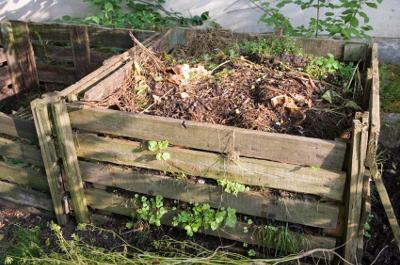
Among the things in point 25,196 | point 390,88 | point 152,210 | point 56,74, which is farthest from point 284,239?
point 56,74

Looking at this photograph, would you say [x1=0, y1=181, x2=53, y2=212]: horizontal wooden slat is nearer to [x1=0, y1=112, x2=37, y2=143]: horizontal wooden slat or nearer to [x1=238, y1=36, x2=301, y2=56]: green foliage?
[x1=0, y1=112, x2=37, y2=143]: horizontal wooden slat

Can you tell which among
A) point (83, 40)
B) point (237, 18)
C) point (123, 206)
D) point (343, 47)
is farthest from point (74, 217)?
point (237, 18)

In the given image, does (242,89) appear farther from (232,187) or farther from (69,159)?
(69,159)

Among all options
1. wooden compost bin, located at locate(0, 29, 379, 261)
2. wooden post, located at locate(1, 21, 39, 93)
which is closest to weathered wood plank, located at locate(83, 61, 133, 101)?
wooden compost bin, located at locate(0, 29, 379, 261)

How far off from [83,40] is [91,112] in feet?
5.57

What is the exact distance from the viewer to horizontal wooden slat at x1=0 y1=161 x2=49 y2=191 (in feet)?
10.9

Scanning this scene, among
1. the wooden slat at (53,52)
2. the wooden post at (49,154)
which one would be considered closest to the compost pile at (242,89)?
the wooden post at (49,154)

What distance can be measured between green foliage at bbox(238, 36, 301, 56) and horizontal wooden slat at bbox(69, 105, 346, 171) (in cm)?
139

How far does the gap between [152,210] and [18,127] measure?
1.13 metres

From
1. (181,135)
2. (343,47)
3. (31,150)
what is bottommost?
(31,150)

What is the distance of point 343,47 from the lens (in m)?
3.72

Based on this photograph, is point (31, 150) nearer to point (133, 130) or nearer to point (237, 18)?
point (133, 130)

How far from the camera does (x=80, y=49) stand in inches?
170

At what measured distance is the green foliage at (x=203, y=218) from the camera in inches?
108
